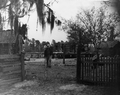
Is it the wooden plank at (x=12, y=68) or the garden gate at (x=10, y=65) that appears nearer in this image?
the garden gate at (x=10, y=65)

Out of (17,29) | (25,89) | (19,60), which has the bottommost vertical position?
(25,89)

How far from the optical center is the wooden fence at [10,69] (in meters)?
5.61

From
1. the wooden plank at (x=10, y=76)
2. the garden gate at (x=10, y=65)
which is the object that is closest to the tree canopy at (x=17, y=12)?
the garden gate at (x=10, y=65)

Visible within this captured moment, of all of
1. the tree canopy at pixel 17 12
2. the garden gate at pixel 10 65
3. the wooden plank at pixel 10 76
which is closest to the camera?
the tree canopy at pixel 17 12

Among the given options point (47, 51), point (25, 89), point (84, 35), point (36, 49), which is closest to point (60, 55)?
point (84, 35)

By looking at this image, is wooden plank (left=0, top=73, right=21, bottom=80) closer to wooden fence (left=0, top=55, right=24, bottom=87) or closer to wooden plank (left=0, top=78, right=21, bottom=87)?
wooden fence (left=0, top=55, right=24, bottom=87)

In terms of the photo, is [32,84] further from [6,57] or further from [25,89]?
[6,57]

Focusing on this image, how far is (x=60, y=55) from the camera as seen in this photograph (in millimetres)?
28250

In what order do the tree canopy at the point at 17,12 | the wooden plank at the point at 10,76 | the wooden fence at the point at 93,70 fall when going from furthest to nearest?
the wooden plank at the point at 10,76
the wooden fence at the point at 93,70
the tree canopy at the point at 17,12

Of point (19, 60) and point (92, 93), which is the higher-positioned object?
point (19, 60)

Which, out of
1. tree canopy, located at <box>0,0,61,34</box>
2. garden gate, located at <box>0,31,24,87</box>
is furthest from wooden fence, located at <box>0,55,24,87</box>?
tree canopy, located at <box>0,0,61,34</box>

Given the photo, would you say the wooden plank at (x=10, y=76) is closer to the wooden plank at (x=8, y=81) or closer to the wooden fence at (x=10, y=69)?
the wooden fence at (x=10, y=69)

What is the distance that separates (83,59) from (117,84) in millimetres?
4488

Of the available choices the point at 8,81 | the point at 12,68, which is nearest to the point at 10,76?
the point at 8,81
